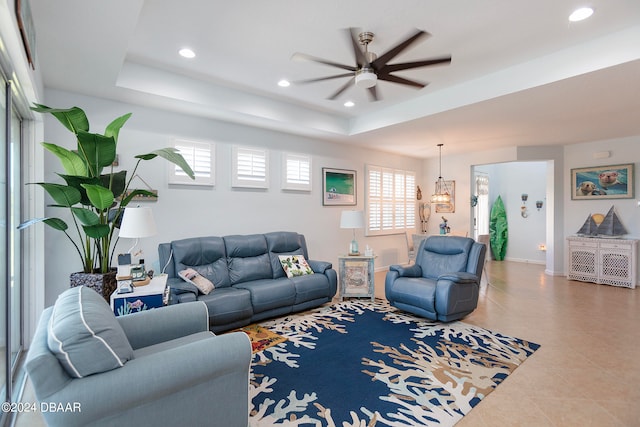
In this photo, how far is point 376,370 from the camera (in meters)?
2.69

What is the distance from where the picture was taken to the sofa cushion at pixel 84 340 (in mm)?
1351

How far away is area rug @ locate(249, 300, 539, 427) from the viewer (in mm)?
2135

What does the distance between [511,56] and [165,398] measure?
4.07m

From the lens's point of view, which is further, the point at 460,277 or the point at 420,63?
the point at 460,277

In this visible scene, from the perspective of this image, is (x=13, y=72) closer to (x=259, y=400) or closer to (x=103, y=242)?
(x=103, y=242)

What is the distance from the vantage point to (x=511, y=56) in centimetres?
331

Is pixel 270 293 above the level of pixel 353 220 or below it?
below

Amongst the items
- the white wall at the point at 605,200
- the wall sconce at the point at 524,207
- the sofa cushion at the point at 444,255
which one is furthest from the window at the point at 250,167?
the wall sconce at the point at 524,207

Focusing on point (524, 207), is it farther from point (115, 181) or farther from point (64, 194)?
point (64, 194)

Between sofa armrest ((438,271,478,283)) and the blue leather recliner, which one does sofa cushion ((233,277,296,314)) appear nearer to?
the blue leather recliner

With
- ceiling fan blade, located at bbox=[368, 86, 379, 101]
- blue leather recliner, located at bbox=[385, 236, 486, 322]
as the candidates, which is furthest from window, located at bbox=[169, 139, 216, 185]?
blue leather recliner, located at bbox=[385, 236, 486, 322]

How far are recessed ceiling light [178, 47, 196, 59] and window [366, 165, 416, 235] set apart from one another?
4085 millimetres

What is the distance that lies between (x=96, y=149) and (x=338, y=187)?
4057 millimetres

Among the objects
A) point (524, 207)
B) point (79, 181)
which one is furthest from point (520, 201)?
point (79, 181)
